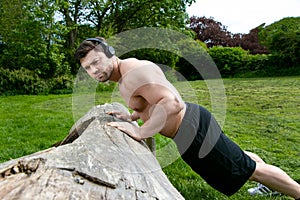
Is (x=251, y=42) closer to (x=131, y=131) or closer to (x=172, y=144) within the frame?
(x=172, y=144)

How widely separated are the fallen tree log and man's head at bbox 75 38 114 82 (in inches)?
23.8

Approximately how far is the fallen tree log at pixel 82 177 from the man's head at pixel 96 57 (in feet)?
1.98

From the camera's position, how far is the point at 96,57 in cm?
200

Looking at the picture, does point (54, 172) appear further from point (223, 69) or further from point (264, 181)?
point (223, 69)

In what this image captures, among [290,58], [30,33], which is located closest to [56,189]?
[30,33]

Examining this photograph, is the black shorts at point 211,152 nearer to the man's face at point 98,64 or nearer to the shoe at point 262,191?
the man's face at point 98,64

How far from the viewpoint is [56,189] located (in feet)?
3.22

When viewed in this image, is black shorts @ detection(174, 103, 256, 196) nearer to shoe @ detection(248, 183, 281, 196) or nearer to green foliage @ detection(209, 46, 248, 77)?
shoe @ detection(248, 183, 281, 196)

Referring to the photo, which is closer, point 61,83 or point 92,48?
point 92,48

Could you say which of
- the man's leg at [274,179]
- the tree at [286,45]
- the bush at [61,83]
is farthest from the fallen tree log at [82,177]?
the tree at [286,45]

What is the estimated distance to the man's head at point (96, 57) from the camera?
1.99m

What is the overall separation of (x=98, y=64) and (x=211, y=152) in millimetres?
886

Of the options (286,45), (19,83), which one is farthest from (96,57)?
(286,45)

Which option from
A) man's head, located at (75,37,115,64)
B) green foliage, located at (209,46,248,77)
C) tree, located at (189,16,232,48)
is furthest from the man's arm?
tree, located at (189,16,232,48)
